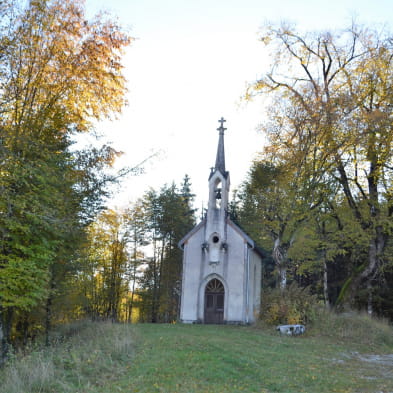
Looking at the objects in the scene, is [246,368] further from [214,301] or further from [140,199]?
[140,199]

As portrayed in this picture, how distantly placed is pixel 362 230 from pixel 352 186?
8.93 ft

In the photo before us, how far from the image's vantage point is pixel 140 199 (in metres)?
37.0

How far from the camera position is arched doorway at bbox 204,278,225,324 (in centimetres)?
2428

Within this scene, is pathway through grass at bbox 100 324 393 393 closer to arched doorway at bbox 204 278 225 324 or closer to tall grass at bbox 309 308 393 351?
tall grass at bbox 309 308 393 351

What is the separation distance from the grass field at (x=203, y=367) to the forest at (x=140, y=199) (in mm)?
2601

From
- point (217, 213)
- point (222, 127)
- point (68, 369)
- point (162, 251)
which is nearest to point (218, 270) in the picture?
point (217, 213)

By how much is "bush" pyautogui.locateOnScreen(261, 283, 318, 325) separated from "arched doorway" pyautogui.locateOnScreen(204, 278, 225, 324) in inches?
141

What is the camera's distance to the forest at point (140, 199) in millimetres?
11188

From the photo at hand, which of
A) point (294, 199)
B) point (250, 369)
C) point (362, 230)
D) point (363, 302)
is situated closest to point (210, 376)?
point (250, 369)

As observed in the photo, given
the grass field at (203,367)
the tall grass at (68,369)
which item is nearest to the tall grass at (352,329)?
the grass field at (203,367)

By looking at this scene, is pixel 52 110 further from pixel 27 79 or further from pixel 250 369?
pixel 250 369

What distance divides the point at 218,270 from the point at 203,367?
1452 centimetres

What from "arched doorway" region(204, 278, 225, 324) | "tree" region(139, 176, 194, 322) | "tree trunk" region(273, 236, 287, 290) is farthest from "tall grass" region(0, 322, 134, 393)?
"tree" region(139, 176, 194, 322)

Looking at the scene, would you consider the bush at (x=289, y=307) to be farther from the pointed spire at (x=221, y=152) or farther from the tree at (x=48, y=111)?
the tree at (x=48, y=111)
